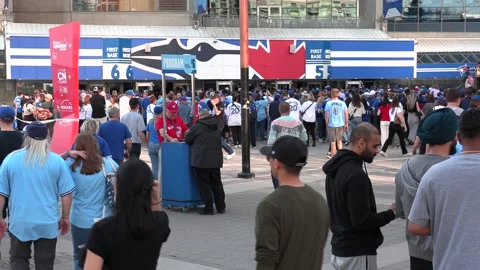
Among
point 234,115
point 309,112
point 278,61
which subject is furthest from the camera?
point 278,61

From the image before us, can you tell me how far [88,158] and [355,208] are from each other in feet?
9.01

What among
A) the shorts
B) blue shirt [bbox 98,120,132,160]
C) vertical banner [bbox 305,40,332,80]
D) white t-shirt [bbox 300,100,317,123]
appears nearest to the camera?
blue shirt [bbox 98,120,132,160]

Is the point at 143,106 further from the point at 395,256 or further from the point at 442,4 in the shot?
the point at 442,4

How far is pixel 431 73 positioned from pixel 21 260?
35394mm

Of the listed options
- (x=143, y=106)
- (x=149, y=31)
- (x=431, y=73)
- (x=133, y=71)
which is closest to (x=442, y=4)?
(x=431, y=73)

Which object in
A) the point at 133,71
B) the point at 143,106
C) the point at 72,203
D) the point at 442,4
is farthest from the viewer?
the point at 442,4

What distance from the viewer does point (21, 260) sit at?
572 cm

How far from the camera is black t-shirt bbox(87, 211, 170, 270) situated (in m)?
3.38

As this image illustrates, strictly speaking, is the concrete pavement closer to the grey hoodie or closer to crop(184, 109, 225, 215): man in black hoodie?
crop(184, 109, 225, 215): man in black hoodie

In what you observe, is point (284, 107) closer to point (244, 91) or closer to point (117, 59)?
point (244, 91)

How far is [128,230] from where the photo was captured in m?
3.40

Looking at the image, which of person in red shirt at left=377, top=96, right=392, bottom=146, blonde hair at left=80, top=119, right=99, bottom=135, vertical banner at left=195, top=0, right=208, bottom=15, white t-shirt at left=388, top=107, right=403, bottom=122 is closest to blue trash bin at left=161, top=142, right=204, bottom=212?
blonde hair at left=80, top=119, right=99, bottom=135

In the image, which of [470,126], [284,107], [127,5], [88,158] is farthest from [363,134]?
[127,5]

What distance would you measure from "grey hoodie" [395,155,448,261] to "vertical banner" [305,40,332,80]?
29.1 m
